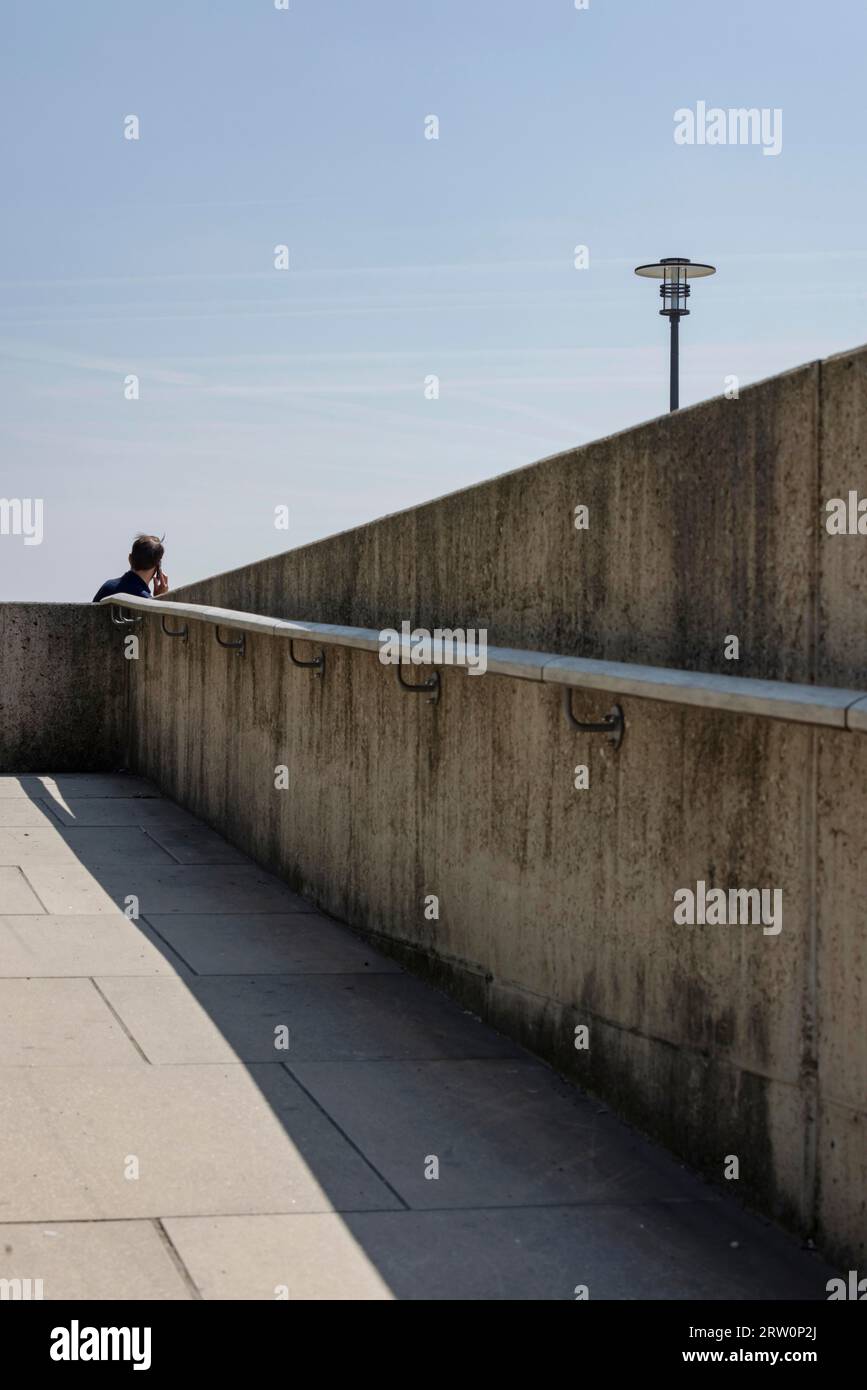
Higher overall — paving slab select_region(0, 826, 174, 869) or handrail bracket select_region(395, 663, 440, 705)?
handrail bracket select_region(395, 663, 440, 705)

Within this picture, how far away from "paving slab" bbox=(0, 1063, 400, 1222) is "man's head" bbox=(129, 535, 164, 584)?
708 cm

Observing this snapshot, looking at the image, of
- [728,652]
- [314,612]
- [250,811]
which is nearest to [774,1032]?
[728,652]

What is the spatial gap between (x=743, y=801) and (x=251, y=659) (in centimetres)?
476

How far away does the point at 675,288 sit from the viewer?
17031mm

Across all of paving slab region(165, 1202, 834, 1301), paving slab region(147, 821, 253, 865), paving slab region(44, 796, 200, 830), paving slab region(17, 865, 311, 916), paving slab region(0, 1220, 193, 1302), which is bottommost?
paving slab region(165, 1202, 834, 1301)

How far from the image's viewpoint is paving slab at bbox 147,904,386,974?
6.57 m

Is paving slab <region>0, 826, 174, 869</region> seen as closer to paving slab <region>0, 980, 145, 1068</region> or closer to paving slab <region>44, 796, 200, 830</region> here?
paving slab <region>44, 796, 200, 830</region>

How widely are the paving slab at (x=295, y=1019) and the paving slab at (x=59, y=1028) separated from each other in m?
0.07

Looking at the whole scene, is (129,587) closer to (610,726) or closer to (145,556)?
(145,556)

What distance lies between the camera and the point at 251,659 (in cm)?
864

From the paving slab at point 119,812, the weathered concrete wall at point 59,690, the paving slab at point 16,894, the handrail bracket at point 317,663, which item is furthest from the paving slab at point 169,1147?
the weathered concrete wall at point 59,690

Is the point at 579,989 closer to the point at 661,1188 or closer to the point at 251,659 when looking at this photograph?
the point at 661,1188

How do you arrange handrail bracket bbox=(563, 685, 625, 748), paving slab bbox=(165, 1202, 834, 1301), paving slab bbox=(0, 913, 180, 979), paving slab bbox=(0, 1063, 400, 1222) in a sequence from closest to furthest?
paving slab bbox=(165, 1202, 834, 1301) < paving slab bbox=(0, 1063, 400, 1222) < handrail bracket bbox=(563, 685, 625, 748) < paving slab bbox=(0, 913, 180, 979)

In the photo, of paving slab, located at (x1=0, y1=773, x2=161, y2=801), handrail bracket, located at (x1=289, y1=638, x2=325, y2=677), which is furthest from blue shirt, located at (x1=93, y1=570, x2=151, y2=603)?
handrail bracket, located at (x1=289, y1=638, x2=325, y2=677)
